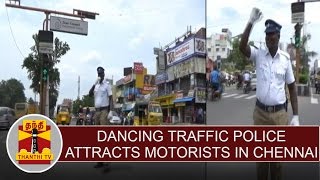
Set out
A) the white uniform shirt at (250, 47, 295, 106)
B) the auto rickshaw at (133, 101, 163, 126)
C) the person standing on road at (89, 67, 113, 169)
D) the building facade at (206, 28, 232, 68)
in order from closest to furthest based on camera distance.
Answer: the white uniform shirt at (250, 47, 295, 106)
the building facade at (206, 28, 232, 68)
the auto rickshaw at (133, 101, 163, 126)
the person standing on road at (89, 67, 113, 169)

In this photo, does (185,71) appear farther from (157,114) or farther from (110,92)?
(110,92)

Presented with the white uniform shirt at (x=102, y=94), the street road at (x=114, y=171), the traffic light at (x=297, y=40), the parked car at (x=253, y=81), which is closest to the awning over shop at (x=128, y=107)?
the white uniform shirt at (x=102, y=94)

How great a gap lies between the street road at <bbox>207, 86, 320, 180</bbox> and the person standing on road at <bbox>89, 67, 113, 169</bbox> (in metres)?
0.79

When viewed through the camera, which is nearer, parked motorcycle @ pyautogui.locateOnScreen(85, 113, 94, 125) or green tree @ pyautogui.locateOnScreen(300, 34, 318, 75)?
green tree @ pyautogui.locateOnScreen(300, 34, 318, 75)

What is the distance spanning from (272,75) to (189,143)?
0.76 m

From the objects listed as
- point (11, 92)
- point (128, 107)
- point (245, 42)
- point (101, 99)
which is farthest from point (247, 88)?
point (11, 92)

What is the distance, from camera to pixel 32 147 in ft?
13.3

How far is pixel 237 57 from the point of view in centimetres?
395

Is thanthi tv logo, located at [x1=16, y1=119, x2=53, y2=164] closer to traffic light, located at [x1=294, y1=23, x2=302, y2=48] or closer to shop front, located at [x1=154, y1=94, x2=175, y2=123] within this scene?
shop front, located at [x1=154, y1=94, x2=175, y2=123]

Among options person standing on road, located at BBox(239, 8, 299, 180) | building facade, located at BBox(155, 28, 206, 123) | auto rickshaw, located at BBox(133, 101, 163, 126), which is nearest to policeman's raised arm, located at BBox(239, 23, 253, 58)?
person standing on road, located at BBox(239, 8, 299, 180)

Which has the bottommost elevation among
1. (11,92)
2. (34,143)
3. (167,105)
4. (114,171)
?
(114,171)

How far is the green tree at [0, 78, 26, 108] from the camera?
160 inches

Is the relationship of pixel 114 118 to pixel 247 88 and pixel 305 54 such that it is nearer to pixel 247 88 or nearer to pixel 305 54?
pixel 247 88

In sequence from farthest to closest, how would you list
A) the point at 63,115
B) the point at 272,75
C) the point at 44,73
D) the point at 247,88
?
the point at 63,115 < the point at 44,73 < the point at 247,88 < the point at 272,75
